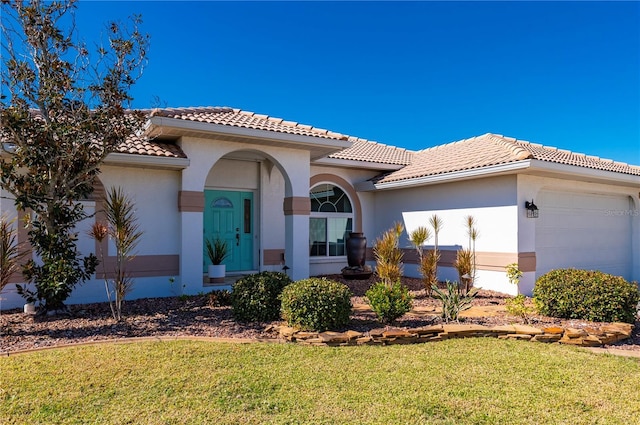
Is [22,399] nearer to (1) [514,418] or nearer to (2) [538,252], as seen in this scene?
(1) [514,418]

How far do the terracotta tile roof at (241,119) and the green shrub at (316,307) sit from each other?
4.99 meters

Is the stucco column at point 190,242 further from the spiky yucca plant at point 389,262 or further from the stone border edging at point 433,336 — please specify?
the spiky yucca plant at point 389,262

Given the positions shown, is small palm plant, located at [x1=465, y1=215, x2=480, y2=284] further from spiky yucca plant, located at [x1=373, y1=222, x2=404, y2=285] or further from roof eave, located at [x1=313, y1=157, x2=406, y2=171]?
roof eave, located at [x1=313, y1=157, x2=406, y2=171]

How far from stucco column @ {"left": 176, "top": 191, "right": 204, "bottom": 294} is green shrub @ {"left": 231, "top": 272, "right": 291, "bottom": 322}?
2.86m

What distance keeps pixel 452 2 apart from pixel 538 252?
745cm

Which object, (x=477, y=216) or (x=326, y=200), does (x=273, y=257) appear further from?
(x=477, y=216)

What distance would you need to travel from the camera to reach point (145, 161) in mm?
8852

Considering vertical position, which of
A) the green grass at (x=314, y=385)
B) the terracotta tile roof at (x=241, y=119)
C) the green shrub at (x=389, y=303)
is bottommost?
the green grass at (x=314, y=385)

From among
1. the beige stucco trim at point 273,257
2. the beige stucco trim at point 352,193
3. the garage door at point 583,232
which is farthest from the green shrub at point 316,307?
the beige stucco trim at point 352,193

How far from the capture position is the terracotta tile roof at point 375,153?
14.5m

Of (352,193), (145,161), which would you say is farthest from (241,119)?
(352,193)

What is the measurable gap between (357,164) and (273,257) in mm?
4424

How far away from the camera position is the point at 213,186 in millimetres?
11945

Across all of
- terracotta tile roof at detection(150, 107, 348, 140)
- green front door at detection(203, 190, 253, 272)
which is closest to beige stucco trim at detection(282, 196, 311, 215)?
terracotta tile roof at detection(150, 107, 348, 140)
